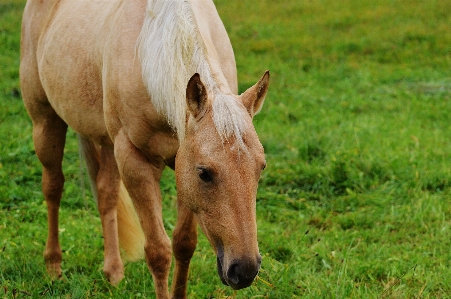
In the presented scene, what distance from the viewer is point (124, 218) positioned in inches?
187

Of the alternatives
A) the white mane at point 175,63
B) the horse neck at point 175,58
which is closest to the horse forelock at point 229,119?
the white mane at point 175,63

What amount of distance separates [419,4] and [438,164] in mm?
8337

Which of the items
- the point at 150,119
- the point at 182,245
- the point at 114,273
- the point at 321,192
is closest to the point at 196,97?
the point at 150,119

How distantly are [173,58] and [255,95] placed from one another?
47 cm

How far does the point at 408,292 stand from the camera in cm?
385

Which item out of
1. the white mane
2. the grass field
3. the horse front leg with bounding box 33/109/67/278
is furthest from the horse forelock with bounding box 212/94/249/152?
the horse front leg with bounding box 33/109/67/278

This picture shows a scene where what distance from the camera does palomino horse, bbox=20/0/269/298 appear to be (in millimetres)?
2725

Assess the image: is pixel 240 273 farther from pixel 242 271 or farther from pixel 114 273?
pixel 114 273

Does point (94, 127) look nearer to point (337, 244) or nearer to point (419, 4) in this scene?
point (337, 244)

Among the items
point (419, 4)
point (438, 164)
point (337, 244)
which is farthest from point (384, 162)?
point (419, 4)

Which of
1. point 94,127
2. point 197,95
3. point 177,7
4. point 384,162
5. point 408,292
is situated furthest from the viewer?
point 384,162

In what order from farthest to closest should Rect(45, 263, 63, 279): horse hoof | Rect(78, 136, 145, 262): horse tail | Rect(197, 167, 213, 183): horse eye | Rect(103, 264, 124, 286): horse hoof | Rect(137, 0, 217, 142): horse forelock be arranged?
Rect(78, 136, 145, 262): horse tail
Rect(45, 263, 63, 279): horse hoof
Rect(103, 264, 124, 286): horse hoof
Rect(137, 0, 217, 142): horse forelock
Rect(197, 167, 213, 183): horse eye

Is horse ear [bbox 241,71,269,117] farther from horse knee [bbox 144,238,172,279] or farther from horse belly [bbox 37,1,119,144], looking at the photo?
horse belly [bbox 37,1,119,144]

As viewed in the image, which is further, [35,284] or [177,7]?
[35,284]
